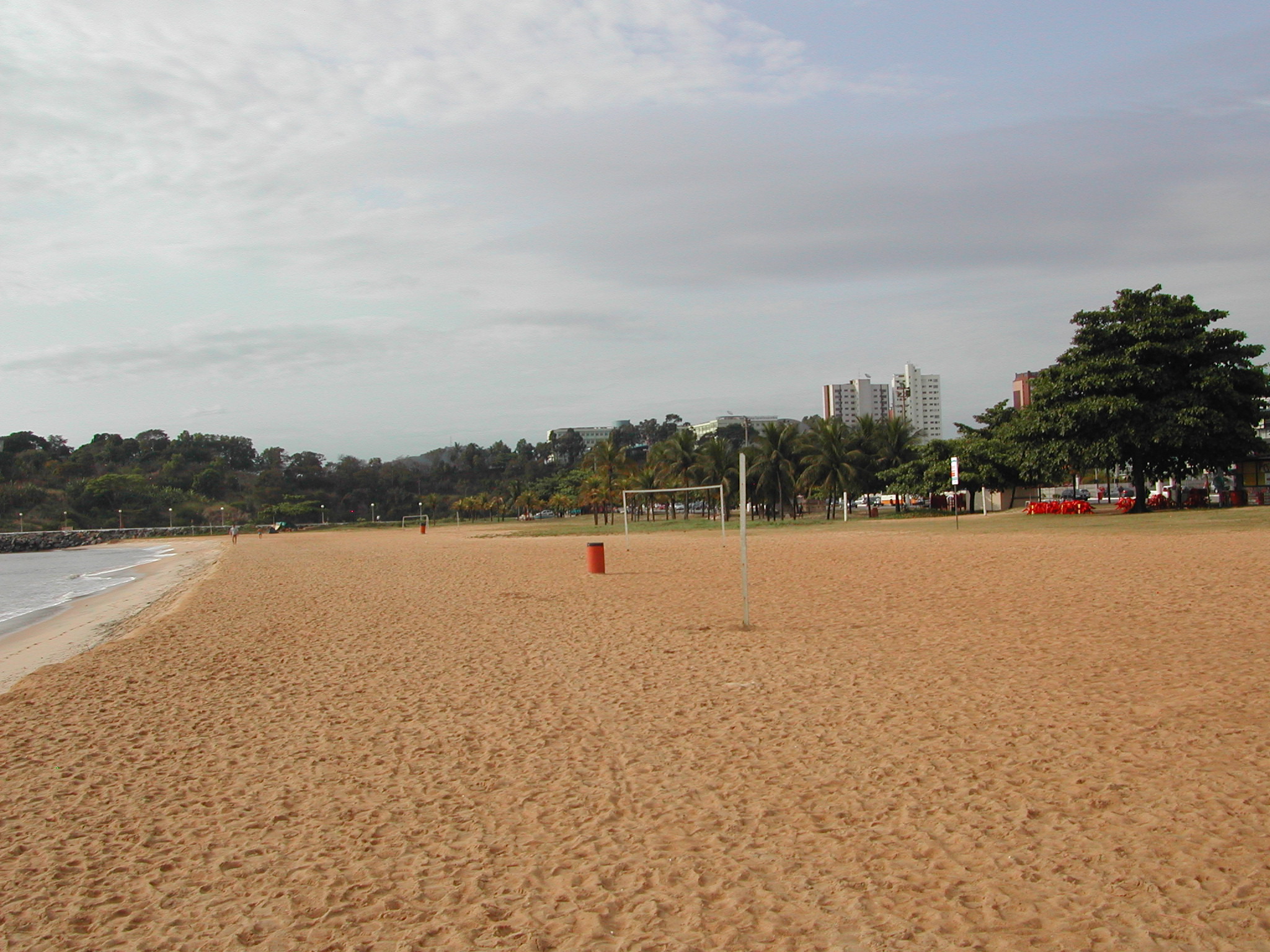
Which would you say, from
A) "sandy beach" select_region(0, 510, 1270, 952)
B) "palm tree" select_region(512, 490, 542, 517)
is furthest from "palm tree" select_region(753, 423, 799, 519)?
"sandy beach" select_region(0, 510, 1270, 952)

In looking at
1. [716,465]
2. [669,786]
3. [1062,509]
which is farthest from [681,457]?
[669,786]

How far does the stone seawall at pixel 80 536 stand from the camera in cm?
8081

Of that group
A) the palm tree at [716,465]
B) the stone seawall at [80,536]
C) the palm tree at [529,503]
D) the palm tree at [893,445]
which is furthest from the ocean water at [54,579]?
the palm tree at [893,445]

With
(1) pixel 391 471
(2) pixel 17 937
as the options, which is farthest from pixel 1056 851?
(1) pixel 391 471

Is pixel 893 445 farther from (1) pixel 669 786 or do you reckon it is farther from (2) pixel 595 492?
(1) pixel 669 786

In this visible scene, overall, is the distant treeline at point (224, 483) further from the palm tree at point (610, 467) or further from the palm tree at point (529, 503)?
the palm tree at point (610, 467)

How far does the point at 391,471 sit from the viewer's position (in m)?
119

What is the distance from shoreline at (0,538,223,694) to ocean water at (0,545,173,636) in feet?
1.11

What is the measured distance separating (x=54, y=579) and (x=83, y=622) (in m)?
19.7

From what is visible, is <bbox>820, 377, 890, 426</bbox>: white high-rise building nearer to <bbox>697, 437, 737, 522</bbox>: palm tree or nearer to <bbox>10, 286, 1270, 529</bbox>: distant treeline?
<bbox>10, 286, 1270, 529</bbox>: distant treeline

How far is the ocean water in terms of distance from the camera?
20.8m

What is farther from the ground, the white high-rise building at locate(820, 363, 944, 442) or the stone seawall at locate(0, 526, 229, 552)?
the white high-rise building at locate(820, 363, 944, 442)

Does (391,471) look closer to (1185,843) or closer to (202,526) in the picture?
(202,526)

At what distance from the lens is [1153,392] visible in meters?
28.3
